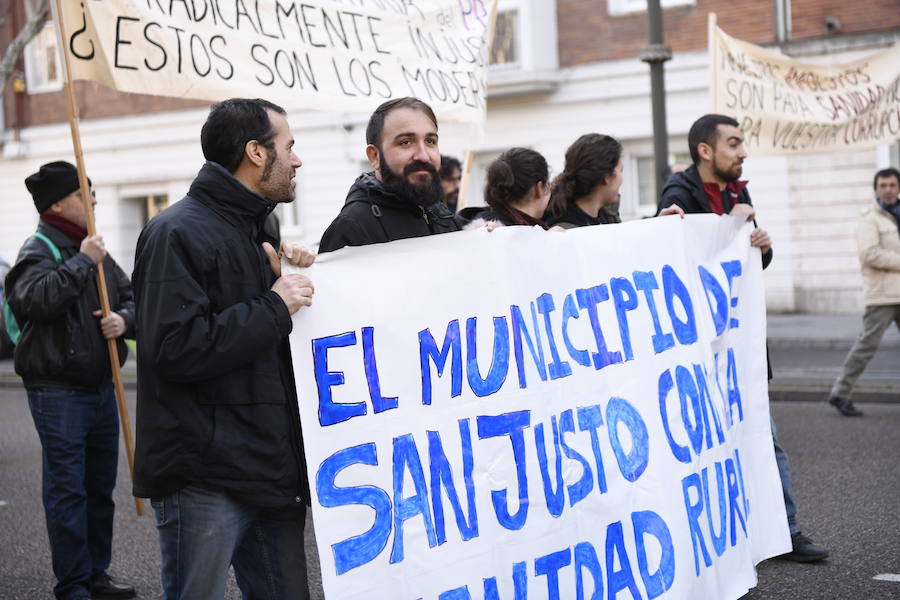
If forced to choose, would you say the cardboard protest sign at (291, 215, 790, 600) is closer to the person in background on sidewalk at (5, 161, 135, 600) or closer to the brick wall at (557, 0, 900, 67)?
the person in background on sidewalk at (5, 161, 135, 600)

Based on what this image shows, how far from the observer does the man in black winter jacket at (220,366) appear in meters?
2.96

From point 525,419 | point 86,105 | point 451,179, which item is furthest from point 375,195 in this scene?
point 86,105

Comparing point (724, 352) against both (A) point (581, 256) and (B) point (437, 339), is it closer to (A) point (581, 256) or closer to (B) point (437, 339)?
(A) point (581, 256)

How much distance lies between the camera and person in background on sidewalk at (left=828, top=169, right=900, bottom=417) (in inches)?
349

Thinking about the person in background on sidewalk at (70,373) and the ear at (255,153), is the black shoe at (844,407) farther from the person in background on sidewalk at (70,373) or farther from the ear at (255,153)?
the ear at (255,153)

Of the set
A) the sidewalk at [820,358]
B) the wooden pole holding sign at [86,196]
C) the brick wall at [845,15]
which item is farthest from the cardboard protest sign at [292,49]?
the brick wall at [845,15]

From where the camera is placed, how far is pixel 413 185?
12.0 feet

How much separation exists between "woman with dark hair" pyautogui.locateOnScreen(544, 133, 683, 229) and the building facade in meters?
11.3

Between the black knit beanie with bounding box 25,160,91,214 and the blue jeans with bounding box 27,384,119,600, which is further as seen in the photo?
the black knit beanie with bounding box 25,160,91,214

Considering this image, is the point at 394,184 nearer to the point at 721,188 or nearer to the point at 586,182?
the point at 586,182

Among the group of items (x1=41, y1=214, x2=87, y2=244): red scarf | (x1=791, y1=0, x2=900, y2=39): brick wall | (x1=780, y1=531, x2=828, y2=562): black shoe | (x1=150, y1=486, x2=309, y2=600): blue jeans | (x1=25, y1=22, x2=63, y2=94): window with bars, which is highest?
(x1=25, y1=22, x2=63, y2=94): window with bars

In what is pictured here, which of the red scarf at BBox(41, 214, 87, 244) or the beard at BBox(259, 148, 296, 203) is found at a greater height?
the beard at BBox(259, 148, 296, 203)

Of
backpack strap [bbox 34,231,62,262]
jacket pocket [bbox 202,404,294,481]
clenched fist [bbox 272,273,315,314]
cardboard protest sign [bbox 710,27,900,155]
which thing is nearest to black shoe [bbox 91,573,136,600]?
backpack strap [bbox 34,231,62,262]

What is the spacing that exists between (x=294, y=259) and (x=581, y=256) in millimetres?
1216
